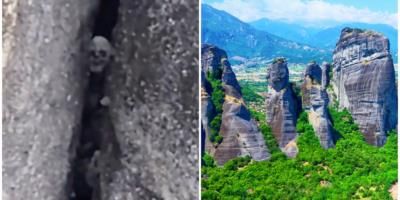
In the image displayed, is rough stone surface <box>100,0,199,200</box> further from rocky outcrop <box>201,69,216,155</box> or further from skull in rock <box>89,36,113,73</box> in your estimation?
rocky outcrop <box>201,69,216,155</box>

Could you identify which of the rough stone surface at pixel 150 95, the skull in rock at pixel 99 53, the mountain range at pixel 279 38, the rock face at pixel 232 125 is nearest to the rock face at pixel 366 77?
the mountain range at pixel 279 38

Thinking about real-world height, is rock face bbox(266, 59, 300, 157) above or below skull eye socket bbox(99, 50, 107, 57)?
below

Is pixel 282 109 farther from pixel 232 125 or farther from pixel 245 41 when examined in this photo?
pixel 245 41

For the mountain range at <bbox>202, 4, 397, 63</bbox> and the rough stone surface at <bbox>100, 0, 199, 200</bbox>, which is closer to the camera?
the rough stone surface at <bbox>100, 0, 199, 200</bbox>

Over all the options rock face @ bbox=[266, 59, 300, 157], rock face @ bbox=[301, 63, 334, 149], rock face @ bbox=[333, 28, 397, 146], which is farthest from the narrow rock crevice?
rock face @ bbox=[333, 28, 397, 146]

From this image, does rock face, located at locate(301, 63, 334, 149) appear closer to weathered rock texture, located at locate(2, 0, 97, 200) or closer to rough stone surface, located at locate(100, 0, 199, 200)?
rough stone surface, located at locate(100, 0, 199, 200)

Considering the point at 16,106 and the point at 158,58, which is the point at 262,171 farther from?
the point at 16,106

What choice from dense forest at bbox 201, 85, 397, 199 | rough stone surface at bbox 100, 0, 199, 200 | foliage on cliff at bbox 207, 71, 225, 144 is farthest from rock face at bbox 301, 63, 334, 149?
rough stone surface at bbox 100, 0, 199, 200

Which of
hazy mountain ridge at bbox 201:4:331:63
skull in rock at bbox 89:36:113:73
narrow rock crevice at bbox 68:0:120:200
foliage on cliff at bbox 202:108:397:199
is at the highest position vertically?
hazy mountain ridge at bbox 201:4:331:63
